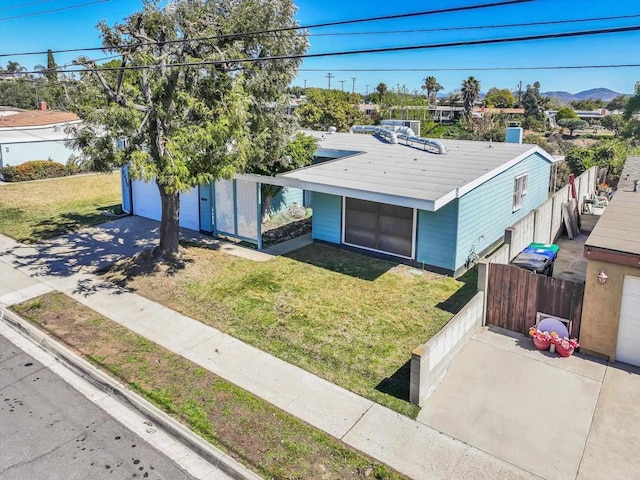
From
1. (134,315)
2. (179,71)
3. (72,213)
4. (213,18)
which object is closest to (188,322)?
(134,315)

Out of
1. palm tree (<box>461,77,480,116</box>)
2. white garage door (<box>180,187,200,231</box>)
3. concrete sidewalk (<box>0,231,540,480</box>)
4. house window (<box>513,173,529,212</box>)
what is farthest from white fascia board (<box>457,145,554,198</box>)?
palm tree (<box>461,77,480,116</box>)

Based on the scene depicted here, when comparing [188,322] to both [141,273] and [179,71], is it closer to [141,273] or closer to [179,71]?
[141,273]

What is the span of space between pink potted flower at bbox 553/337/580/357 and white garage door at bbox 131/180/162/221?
14807 mm

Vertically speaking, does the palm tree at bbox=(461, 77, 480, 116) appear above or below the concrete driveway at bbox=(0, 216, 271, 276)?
above

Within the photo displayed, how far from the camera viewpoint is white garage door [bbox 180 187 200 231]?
17.2 metres

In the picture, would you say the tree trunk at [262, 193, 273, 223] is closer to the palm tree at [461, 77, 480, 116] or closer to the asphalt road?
the asphalt road

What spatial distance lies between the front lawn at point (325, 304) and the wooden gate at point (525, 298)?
121cm

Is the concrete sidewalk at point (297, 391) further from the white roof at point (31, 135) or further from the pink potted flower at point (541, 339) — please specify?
the white roof at point (31, 135)

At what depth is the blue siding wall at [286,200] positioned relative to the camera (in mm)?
18891

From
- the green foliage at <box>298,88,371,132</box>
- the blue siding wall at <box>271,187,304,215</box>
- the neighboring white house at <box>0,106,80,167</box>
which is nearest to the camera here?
the blue siding wall at <box>271,187,304,215</box>

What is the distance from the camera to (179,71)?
11.4 m

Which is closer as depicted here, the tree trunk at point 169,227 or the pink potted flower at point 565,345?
the pink potted flower at point 565,345

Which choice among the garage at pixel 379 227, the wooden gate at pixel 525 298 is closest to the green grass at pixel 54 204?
the garage at pixel 379 227

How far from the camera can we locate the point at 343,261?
14.2 meters
